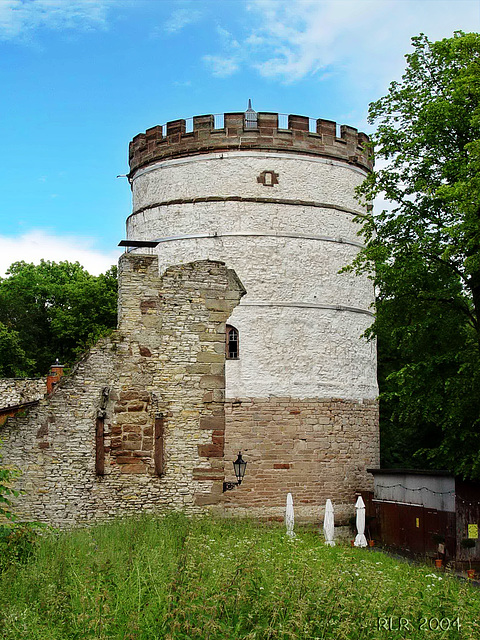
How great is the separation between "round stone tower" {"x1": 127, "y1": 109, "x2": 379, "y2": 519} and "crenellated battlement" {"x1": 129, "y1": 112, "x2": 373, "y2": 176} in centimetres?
3

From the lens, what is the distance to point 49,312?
43000 mm

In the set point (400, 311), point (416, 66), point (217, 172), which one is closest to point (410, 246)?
point (400, 311)

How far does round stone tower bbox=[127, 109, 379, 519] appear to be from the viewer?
22.3m

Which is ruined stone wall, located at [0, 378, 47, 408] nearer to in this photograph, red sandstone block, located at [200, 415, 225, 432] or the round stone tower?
the round stone tower

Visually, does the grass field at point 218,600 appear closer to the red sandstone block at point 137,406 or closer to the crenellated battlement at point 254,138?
the red sandstone block at point 137,406

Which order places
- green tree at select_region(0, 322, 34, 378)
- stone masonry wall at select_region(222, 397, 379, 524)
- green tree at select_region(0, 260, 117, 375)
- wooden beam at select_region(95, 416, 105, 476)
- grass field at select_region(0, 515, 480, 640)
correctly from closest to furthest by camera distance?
1. grass field at select_region(0, 515, 480, 640)
2. wooden beam at select_region(95, 416, 105, 476)
3. stone masonry wall at select_region(222, 397, 379, 524)
4. green tree at select_region(0, 322, 34, 378)
5. green tree at select_region(0, 260, 117, 375)

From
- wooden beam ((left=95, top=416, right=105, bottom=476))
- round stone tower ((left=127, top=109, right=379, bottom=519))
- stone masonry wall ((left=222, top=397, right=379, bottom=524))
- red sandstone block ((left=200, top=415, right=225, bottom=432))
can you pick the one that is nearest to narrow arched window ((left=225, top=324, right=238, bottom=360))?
round stone tower ((left=127, top=109, right=379, bottom=519))

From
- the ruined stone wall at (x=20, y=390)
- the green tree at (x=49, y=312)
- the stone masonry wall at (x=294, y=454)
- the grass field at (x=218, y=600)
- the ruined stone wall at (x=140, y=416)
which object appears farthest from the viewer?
the green tree at (x=49, y=312)

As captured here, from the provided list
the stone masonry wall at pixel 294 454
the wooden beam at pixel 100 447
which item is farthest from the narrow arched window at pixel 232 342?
the wooden beam at pixel 100 447

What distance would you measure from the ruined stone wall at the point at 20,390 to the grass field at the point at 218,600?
530 inches

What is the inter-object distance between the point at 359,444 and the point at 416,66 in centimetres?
1066

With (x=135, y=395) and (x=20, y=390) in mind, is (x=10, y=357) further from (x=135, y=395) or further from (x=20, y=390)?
(x=135, y=395)

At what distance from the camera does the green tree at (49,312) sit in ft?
119

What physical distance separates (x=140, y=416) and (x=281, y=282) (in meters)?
11.2
